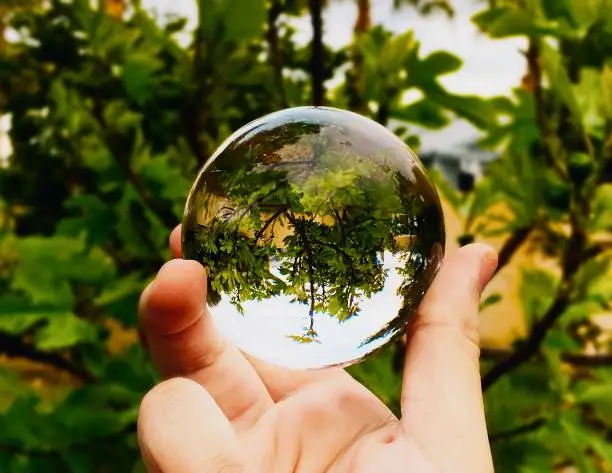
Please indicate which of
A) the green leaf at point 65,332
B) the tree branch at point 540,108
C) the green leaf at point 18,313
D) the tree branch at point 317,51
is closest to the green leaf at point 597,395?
the tree branch at point 540,108

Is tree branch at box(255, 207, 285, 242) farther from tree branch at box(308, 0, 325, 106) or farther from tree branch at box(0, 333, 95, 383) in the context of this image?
tree branch at box(0, 333, 95, 383)

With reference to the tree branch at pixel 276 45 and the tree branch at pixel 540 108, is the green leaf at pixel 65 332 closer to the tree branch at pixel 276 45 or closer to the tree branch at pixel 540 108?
the tree branch at pixel 276 45

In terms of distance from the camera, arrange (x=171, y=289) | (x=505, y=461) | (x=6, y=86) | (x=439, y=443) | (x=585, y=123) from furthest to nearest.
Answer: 1. (x=6, y=86)
2. (x=505, y=461)
3. (x=585, y=123)
4. (x=171, y=289)
5. (x=439, y=443)

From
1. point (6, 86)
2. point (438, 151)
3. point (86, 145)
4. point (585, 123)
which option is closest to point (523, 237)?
point (585, 123)

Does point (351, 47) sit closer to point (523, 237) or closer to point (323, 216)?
point (523, 237)

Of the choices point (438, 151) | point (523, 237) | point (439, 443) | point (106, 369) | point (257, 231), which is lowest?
point (438, 151)

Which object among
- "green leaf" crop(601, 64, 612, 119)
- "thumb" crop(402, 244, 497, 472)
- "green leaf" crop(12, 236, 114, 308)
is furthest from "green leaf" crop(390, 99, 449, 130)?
"green leaf" crop(12, 236, 114, 308)
